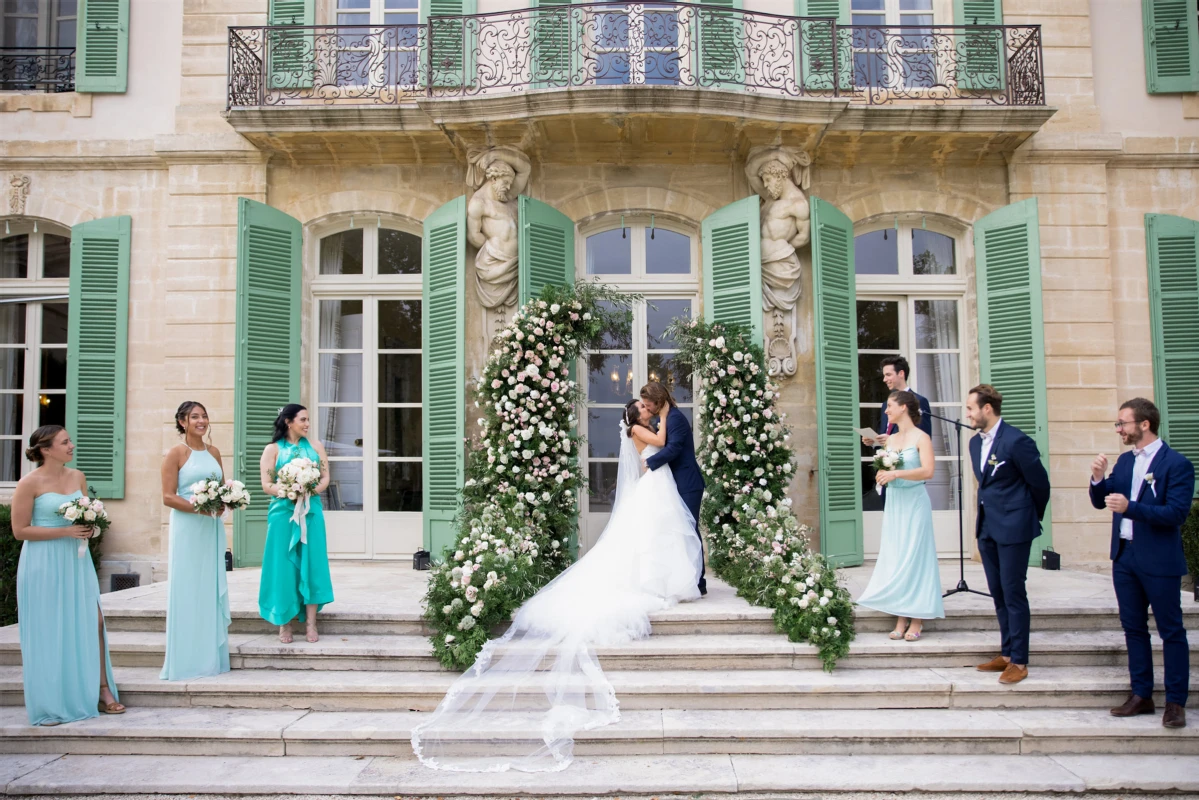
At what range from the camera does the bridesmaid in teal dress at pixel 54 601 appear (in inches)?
170

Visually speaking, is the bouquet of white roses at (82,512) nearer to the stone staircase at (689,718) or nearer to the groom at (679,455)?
the stone staircase at (689,718)

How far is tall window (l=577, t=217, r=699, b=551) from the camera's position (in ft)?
25.7

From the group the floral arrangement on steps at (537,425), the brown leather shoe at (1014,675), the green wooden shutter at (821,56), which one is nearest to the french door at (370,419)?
the floral arrangement on steps at (537,425)

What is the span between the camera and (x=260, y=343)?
753cm

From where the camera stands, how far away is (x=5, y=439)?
26.6ft

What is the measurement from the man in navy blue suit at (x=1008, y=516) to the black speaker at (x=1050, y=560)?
120 inches

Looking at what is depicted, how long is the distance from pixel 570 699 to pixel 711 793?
960 millimetres

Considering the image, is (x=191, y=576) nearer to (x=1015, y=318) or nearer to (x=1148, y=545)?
(x=1148, y=545)

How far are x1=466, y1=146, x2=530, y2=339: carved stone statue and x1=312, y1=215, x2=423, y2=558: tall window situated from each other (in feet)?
2.96

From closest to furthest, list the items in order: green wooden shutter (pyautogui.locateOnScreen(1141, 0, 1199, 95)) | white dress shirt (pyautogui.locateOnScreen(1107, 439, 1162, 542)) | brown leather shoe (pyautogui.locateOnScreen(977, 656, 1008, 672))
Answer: white dress shirt (pyautogui.locateOnScreen(1107, 439, 1162, 542))
brown leather shoe (pyautogui.locateOnScreen(977, 656, 1008, 672))
green wooden shutter (pyautogui.locateOnScreen(1141, 0, 1199, 95))

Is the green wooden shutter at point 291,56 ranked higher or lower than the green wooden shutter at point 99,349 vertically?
higher

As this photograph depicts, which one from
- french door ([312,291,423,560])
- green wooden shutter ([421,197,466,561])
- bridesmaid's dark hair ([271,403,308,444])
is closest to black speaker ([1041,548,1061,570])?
green wooden shutter ([421,197,466,561])

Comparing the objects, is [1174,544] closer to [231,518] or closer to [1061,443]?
[1061,443]

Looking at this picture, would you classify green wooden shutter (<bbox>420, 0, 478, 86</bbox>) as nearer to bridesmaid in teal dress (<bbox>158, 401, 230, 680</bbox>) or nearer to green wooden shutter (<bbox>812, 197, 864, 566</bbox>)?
green wooden shutter (<bbox>812, 197, 864, 566</bbox>)
